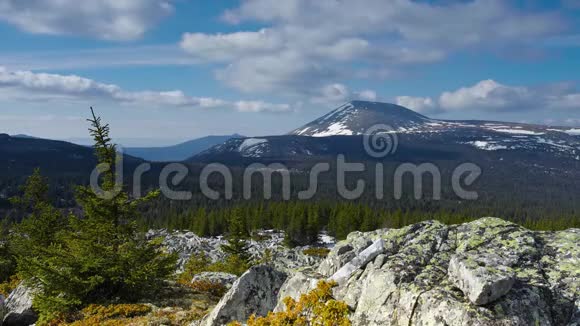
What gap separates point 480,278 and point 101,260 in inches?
644

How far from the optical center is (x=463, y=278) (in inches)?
371

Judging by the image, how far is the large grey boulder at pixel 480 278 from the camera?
29.2 ft

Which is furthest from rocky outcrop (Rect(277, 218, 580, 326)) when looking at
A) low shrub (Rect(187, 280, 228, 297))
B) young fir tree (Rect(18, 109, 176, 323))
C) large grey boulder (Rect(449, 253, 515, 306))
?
low shrub (Rect(187, 280, 228, 297))

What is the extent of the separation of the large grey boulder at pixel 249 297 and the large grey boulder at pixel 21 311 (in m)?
11.5

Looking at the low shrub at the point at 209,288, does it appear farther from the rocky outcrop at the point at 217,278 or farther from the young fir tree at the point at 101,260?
the rocky outcrop at the point at 217,278

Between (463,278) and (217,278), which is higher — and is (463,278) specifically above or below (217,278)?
above

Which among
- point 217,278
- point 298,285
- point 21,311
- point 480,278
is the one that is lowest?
point 217,278

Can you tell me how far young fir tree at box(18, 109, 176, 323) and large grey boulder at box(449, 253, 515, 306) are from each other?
1449cm

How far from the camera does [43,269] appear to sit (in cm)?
1798

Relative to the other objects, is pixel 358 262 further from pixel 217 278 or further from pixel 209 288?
pixel 217 278

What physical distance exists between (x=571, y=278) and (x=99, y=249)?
61.4ft

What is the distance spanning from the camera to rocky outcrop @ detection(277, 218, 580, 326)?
29.6ft

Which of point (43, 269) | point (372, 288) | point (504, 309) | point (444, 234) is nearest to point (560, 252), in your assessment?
point (444, 234)

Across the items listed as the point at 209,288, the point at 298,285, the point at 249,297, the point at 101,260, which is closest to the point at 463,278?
the point at 298,285
